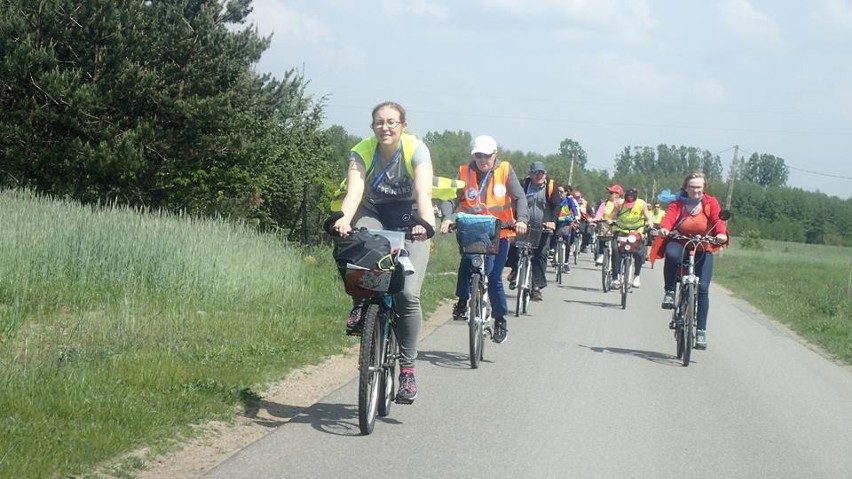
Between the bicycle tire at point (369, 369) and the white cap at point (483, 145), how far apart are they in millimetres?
3860

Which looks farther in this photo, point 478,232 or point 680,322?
point 680,322

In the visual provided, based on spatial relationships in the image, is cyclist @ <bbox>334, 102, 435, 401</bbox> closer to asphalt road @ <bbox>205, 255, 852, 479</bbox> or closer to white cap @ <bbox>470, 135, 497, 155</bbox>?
asphalt road @ <bbox>205, 255, 852, 479</bbox>

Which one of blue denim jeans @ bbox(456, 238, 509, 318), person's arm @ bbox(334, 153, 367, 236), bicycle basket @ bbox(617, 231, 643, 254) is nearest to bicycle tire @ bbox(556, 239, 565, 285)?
bicycle basket @ bbox(617, 231, 643, 254)

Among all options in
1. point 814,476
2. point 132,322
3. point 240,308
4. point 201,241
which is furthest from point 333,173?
point 814,476

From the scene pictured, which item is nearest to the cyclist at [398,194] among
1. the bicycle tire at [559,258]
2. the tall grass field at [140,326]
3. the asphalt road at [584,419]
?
the asphalt road at [584,419]

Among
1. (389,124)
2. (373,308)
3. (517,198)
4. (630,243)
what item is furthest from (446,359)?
(630,243)

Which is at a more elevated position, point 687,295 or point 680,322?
point 687,295

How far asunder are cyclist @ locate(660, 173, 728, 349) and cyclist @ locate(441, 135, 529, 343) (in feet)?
5.55

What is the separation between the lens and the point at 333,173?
35.9 metres

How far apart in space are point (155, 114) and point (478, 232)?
2038 cm

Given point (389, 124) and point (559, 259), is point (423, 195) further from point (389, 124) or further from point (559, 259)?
point (559, 259)

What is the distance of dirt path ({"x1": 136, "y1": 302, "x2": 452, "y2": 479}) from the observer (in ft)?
18.9

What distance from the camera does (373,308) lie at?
674 cm

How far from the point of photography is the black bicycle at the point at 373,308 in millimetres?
6594
